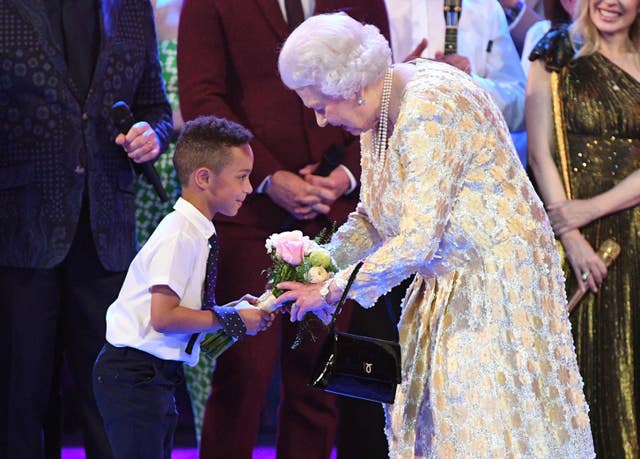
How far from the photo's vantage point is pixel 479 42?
5.02m

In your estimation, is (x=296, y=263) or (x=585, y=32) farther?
(x=585, y=32)

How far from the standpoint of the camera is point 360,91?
3.41 metres

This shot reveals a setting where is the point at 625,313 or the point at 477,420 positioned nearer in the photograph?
the point at 477,420

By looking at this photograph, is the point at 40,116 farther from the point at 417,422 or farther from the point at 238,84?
the point at 417,422

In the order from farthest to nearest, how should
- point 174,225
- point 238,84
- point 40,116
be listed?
point 238,84
point 40,116
point 174,225

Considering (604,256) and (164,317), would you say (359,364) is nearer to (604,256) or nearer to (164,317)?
(164,317)

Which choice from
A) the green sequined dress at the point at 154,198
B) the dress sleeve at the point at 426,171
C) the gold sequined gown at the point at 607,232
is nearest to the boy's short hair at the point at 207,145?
the dress sleeve at the point at 426,171

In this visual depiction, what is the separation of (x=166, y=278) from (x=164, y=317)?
0.12 m

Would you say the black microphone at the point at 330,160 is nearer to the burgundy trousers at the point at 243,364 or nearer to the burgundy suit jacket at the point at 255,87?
the burgundy suit jacket at the point at 255,87

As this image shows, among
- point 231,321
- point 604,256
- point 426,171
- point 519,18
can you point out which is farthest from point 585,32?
point 231,321

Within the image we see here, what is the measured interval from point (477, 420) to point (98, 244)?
5.45ft


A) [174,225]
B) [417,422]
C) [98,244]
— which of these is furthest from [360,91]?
[98,244]

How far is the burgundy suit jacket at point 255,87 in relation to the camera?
444 centimetres

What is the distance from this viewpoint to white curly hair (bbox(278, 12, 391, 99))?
10.9 feet
